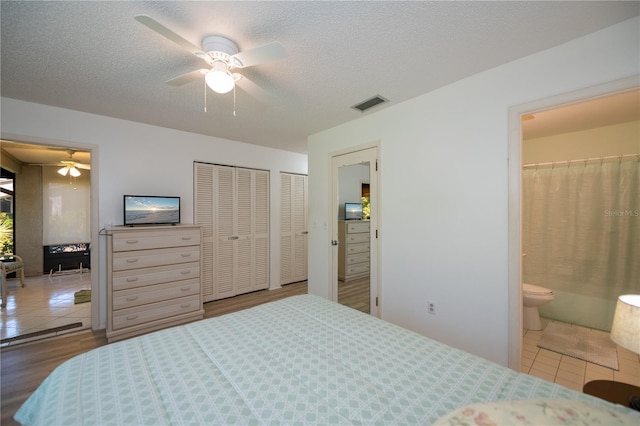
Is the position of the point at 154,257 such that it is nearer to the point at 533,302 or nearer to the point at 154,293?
the point at 154,293

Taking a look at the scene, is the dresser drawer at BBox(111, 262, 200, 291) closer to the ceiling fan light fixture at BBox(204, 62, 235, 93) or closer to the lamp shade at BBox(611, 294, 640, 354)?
the ceiling fan light fixture at BBox(204, 62, 235, 93)

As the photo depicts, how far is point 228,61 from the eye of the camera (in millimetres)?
1664

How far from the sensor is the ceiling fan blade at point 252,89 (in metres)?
2.16

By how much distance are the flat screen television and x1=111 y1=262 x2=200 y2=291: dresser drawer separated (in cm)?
60

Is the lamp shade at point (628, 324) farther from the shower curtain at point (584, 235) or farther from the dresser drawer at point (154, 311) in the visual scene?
the dresser drawer at point (154, 311)

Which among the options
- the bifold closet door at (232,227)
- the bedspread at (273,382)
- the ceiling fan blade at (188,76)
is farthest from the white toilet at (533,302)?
the ceiling fan blade at (188,76)

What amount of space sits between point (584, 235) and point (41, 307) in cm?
702

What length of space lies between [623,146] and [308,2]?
12.4 ft

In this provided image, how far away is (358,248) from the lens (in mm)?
3102

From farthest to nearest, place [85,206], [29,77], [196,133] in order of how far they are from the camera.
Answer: [85,206] → [196,133] → [29,77]

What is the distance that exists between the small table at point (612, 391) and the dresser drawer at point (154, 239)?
11.4ft

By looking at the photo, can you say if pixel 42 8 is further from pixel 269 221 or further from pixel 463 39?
pixel 269 221

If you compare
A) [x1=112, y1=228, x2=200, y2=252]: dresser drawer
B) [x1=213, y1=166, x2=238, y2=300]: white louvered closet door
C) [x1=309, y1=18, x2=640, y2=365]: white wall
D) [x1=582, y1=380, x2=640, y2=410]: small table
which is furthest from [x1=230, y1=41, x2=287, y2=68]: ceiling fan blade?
[x1=213, y1=166, x2=238, y2=300]: white louvered closet door

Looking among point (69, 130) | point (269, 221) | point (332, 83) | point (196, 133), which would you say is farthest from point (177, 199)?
point (332, 83)
